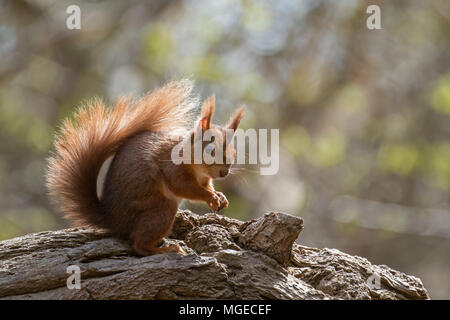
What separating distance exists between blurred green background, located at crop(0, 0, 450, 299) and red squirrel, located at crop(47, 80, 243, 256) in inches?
133

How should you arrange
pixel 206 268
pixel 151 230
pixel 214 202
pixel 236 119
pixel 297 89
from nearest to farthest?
1. pixel 206 268
2. pixel 151 230
3. pixel 214 202
4. pixel 236 119
5. pixel 297 89

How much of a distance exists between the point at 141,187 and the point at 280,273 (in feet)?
2.21

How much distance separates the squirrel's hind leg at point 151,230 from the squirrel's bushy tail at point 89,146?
0.80ft

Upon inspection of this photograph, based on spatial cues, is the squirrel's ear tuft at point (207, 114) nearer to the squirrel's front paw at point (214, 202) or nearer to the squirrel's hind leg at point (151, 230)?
the squirrel's front paw at point (214, 202)

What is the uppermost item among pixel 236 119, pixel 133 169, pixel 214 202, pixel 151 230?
pixel 236 119

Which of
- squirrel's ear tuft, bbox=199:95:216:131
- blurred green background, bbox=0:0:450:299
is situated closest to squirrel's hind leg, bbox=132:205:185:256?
squirrel's ear tuft, bbox=199:95:216:131

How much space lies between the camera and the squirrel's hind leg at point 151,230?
8.18 feet

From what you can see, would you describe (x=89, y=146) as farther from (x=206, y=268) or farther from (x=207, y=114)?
(x=206, y=268)

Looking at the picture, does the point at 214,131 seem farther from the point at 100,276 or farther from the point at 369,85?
the point at 369,85

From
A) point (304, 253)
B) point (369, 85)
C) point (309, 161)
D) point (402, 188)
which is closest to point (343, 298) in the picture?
point (304, 253)

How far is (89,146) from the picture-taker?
2.69 meters

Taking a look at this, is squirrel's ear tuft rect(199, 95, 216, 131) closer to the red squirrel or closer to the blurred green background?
the red squirrel

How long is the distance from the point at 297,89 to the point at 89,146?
15.1 feet

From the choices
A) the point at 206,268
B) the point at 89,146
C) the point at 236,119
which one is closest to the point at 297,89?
the point at 236,119
